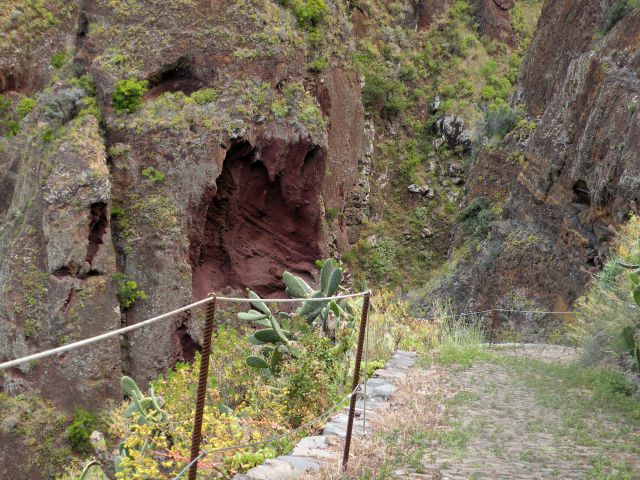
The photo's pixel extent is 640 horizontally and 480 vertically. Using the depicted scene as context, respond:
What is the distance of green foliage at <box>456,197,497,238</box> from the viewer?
22.8 metres

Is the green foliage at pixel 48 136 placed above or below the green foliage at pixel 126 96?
below

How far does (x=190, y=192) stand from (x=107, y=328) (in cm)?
491

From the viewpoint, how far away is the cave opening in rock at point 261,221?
2202 centimetres

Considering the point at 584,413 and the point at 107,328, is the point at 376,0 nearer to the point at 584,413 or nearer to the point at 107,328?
the point at 107,328

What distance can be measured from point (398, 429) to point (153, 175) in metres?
15.9

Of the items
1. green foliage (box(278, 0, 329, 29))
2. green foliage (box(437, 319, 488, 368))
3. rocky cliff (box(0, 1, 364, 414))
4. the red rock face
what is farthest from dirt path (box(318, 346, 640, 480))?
the red rock face

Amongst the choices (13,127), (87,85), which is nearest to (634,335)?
(87,85)

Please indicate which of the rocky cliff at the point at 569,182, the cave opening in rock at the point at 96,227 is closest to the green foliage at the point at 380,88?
the rocky cliff at the point at 569,182

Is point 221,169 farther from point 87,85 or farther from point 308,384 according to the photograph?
point 308,384

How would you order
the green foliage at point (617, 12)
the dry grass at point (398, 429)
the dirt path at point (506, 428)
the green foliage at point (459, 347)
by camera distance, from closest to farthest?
the dry grass at point (398, 429) < the dirt path at point (506, 428) < the green foliage at point (459, 347) < the green foliage at point (617, 12)

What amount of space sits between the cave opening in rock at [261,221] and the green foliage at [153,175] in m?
1.79

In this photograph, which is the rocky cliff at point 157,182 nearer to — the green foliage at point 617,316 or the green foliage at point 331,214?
the green foliage at point 331,214

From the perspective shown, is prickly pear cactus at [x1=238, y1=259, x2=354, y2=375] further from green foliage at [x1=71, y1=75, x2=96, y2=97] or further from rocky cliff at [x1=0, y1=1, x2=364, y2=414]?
green foliage at [x1=71, y1=75, x2=96, y2=97]

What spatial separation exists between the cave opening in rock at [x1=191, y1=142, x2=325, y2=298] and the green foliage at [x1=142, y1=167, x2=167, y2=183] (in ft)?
5.88
